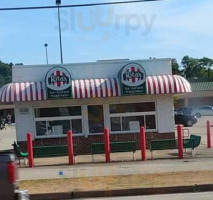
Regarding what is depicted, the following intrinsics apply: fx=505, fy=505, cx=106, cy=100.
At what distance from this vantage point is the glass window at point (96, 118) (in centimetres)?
2400

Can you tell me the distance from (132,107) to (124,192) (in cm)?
1158

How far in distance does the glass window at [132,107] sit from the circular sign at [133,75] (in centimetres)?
146

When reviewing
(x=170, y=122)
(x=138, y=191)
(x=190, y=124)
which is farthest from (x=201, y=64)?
(x=138, y=191)

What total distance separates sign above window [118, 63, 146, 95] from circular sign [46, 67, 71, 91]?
8.15 feet

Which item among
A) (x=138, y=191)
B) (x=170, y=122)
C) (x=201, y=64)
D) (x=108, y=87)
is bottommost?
(x=138, y=191)

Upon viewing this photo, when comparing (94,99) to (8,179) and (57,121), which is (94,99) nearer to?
(57,121)

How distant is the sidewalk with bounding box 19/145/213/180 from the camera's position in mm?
16344

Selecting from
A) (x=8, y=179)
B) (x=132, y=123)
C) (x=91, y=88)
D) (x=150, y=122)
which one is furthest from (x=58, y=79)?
(x=8, y=179)

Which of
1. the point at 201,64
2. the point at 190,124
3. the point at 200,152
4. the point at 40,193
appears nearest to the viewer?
the point at 40,193

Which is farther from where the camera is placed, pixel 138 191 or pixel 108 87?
pixel 108 87

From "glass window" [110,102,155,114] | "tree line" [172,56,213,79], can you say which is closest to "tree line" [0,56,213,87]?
"tree line" [172,56,213,79]

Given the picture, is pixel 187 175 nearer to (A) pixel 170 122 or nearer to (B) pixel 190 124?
(A) pixel 170 122

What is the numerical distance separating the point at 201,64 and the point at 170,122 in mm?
137506

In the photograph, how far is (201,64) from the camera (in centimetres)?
15850
